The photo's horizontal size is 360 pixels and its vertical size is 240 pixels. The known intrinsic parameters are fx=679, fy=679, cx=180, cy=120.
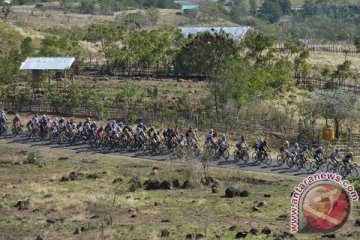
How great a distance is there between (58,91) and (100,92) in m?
5.42

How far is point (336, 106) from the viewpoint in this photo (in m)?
45.9

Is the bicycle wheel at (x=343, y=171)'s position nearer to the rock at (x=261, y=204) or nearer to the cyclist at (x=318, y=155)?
the cyclist at (x=318, y=155)

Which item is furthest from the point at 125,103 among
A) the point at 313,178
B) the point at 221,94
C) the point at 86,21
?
the point at 86,21

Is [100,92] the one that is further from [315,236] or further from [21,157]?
[315,236]

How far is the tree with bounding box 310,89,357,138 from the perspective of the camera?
45.9 metres

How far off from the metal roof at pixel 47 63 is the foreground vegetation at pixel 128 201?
21585 mm

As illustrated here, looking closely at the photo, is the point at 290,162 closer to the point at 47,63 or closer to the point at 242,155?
the point at 242,155

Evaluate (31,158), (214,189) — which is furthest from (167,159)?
(31,158)

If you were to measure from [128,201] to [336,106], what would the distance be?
21126 mm

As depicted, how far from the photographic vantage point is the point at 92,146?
1636 inches

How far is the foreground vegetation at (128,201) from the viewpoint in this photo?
25250 mm

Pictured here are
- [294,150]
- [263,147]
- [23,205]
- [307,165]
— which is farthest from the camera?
[263,147]

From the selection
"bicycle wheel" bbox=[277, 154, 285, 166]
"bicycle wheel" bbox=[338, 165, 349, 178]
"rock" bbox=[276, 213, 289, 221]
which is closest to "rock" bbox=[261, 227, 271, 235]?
"rock" bbox=[276, 213, 289, 221]

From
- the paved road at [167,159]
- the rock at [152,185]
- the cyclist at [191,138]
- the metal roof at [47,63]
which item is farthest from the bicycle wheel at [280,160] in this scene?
the metal roof at [47,63]
